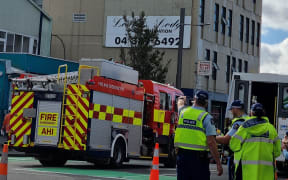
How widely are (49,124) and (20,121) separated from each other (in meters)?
0.98

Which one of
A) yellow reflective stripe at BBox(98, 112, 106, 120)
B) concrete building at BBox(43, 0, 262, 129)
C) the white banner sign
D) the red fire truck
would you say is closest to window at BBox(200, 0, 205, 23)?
concrete building at BBox(43, 0, 262, 129)

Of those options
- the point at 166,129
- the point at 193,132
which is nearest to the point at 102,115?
the point at 166,129

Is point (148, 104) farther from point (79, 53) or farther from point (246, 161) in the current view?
point (79, 53)

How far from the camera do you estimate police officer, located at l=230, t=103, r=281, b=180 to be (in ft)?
29.0

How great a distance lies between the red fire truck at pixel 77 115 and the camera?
17.0 meters

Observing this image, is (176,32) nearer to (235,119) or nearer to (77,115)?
(77,115)

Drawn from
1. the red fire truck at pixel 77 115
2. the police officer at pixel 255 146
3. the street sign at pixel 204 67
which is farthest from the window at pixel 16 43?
the police officer at pixel 255 146

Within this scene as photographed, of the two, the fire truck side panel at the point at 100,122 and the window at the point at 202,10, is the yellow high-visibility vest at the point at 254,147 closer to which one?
the fire truck side panel at the point at 100,122

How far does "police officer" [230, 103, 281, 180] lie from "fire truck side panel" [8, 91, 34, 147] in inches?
377

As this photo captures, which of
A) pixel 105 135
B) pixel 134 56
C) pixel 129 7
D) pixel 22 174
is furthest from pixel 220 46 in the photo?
pixel 22 174

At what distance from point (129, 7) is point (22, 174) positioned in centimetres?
2940

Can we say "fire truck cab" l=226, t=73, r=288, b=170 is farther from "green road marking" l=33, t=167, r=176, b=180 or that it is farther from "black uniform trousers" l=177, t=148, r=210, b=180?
"black uniform trousers" l=177, t=148, r=210, b=180

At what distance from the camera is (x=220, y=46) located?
4503 centimetres

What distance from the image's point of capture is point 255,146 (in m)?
8.86
